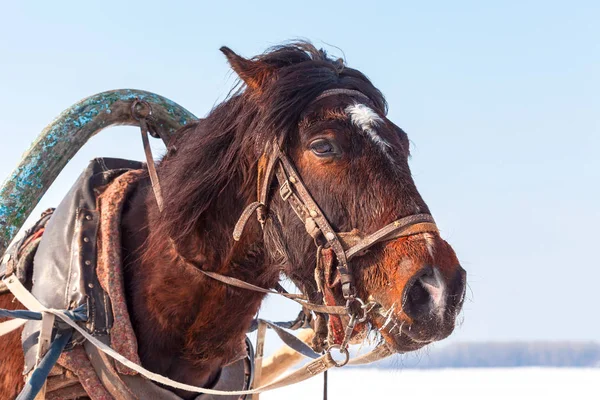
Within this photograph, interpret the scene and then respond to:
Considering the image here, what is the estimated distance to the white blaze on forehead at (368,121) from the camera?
9.90ft

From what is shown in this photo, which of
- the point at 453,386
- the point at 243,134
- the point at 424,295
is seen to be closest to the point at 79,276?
the point at 243,134

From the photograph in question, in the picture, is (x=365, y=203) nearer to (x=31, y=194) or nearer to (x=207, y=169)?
(x=207, y=169)

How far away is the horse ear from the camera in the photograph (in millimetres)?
3391

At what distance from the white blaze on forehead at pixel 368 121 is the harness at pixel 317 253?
0.17 metres

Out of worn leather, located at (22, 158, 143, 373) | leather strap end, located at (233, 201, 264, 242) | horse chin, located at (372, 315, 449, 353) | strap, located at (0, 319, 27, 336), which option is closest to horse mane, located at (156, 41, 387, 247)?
leather strap end, located at (233, 201, 264, 242)

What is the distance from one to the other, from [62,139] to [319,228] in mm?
1833

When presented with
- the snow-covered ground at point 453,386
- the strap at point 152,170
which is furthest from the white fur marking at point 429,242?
the snow-covered ground at point 453,386

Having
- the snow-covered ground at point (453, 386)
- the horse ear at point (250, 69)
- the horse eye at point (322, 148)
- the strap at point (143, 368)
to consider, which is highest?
the horse ear at point (250, 69)

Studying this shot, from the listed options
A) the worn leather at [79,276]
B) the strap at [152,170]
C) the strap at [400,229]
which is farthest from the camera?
the strap at [152,170]

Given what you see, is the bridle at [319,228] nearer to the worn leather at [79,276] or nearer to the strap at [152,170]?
the strap at [152,170]

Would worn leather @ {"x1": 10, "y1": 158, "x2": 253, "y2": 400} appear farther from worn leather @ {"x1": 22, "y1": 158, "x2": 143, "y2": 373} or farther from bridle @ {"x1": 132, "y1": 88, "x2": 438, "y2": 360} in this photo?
bridle @ {"x1": 132, "y1": 88, "x2": 438, "y2": 360}

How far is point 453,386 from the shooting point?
10.8 m

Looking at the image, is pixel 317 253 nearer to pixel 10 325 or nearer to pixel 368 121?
pixel 368 121

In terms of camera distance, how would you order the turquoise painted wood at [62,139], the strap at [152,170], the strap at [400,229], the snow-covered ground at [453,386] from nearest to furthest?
the strap at [400,229] → the strap at [152,170] → the turquoise painted wood at [62,139] → the snow-covered ground at [453,386]
